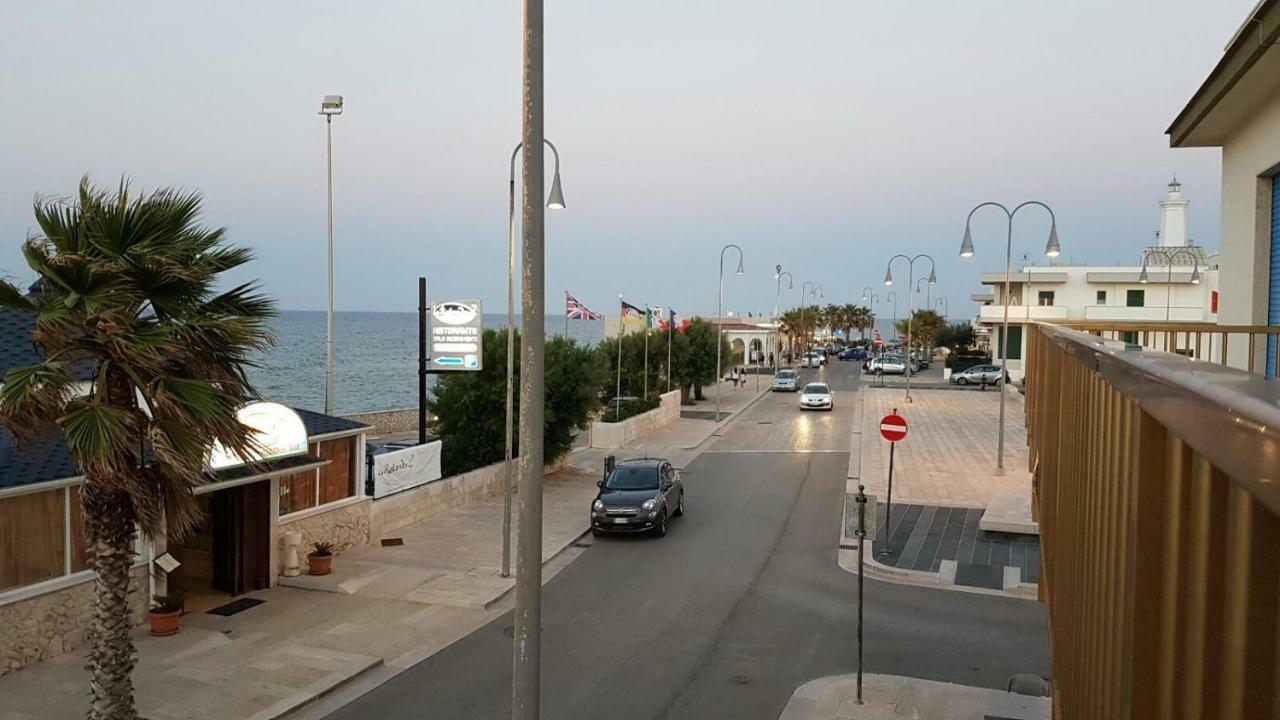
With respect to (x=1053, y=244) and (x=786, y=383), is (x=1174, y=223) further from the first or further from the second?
(x=1053, y=244)

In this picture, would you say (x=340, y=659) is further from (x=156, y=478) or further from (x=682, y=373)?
(x=682, y=373)

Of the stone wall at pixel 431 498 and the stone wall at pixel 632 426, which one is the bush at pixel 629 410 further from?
the stone wall at pixel 431 498

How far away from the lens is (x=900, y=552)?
1958cm

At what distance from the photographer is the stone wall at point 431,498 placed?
2066 cm

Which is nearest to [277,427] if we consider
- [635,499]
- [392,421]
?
[635,499]

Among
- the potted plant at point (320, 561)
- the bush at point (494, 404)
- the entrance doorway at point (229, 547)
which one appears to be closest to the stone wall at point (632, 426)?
the bush at point (494, 404)

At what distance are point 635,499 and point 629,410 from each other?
61.6 feet

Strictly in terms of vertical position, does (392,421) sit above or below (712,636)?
above

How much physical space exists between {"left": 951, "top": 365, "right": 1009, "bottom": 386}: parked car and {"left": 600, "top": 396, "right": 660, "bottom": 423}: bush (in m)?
29.2

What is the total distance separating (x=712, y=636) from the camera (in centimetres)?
1450

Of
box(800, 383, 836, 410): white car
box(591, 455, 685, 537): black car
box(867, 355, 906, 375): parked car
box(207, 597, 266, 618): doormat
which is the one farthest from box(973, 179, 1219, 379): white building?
box(207, 597, 266, 618): doormat

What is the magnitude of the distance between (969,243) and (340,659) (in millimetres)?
26686

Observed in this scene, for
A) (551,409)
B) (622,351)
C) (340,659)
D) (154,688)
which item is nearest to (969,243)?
(551,409)

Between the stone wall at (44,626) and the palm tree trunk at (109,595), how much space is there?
4.15 meters
